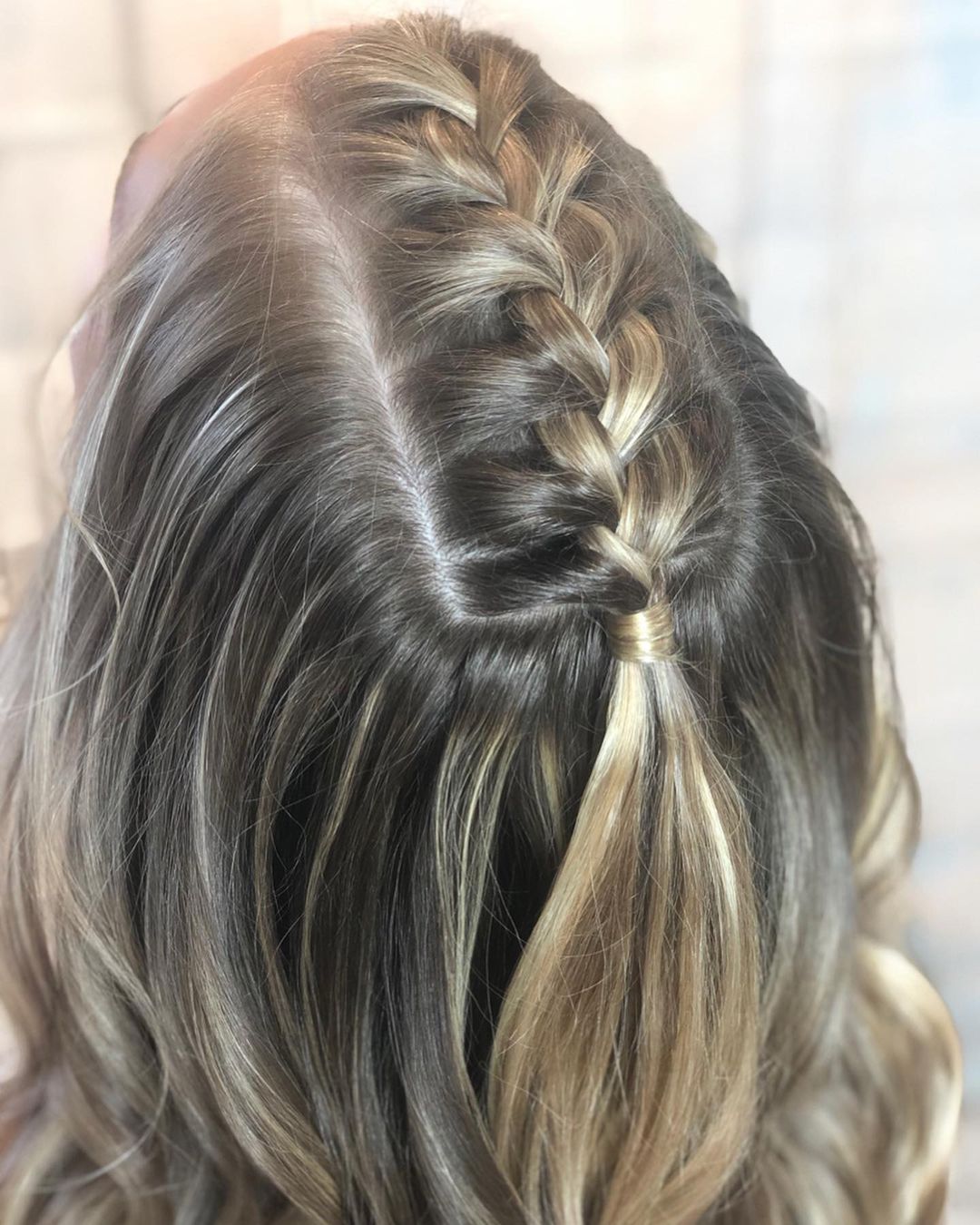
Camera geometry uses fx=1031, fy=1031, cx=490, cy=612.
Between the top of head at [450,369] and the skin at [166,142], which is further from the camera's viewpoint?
the skin at [166,142]

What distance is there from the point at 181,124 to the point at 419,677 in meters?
0.34

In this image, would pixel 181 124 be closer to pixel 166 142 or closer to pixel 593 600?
pixel 166 142

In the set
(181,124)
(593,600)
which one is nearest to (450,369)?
(593,600)

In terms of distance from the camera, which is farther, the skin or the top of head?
the skin

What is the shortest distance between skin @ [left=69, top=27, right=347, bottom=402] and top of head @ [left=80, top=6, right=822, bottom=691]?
0.03m

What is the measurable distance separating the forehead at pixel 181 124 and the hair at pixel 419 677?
0.02 meters

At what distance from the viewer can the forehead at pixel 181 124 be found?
0.51 m

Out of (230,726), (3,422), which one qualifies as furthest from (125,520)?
(3,422)

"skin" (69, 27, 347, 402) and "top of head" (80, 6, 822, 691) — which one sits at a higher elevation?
"skin" (69, 27, 347, 402)

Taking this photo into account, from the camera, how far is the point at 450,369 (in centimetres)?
41

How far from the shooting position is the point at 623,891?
1.50ft

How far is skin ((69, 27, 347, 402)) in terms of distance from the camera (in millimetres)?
514

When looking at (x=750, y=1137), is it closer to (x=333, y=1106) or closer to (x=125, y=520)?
(x=333, y=1106)

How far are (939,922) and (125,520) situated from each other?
69 cm
